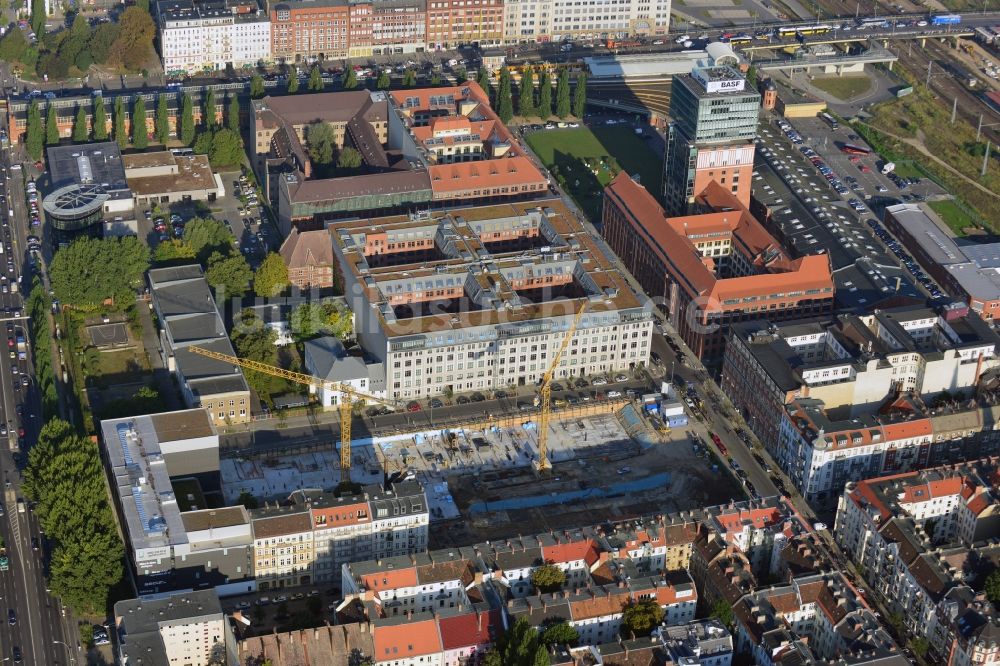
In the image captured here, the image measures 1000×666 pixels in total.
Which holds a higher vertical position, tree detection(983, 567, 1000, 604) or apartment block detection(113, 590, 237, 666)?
tree detection(983, 567, 1000, 604)

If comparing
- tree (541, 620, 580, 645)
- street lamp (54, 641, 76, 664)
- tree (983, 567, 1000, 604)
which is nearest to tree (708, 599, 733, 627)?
tree (541, 620, 580, 645)

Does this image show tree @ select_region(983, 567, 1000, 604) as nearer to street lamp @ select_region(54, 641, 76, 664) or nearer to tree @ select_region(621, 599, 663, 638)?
tree @ select_region(621, 599, 663, 638)

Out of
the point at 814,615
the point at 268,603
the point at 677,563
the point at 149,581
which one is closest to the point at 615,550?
the point at 677,563

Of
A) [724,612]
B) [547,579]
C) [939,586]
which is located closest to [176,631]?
[547,579]

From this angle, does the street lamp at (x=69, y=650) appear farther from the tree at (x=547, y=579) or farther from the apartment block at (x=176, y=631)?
the tree at (x=547, y=579)

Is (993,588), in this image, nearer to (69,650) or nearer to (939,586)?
(939,586)

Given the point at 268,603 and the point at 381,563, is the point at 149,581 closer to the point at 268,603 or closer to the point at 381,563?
the point at 268,603
